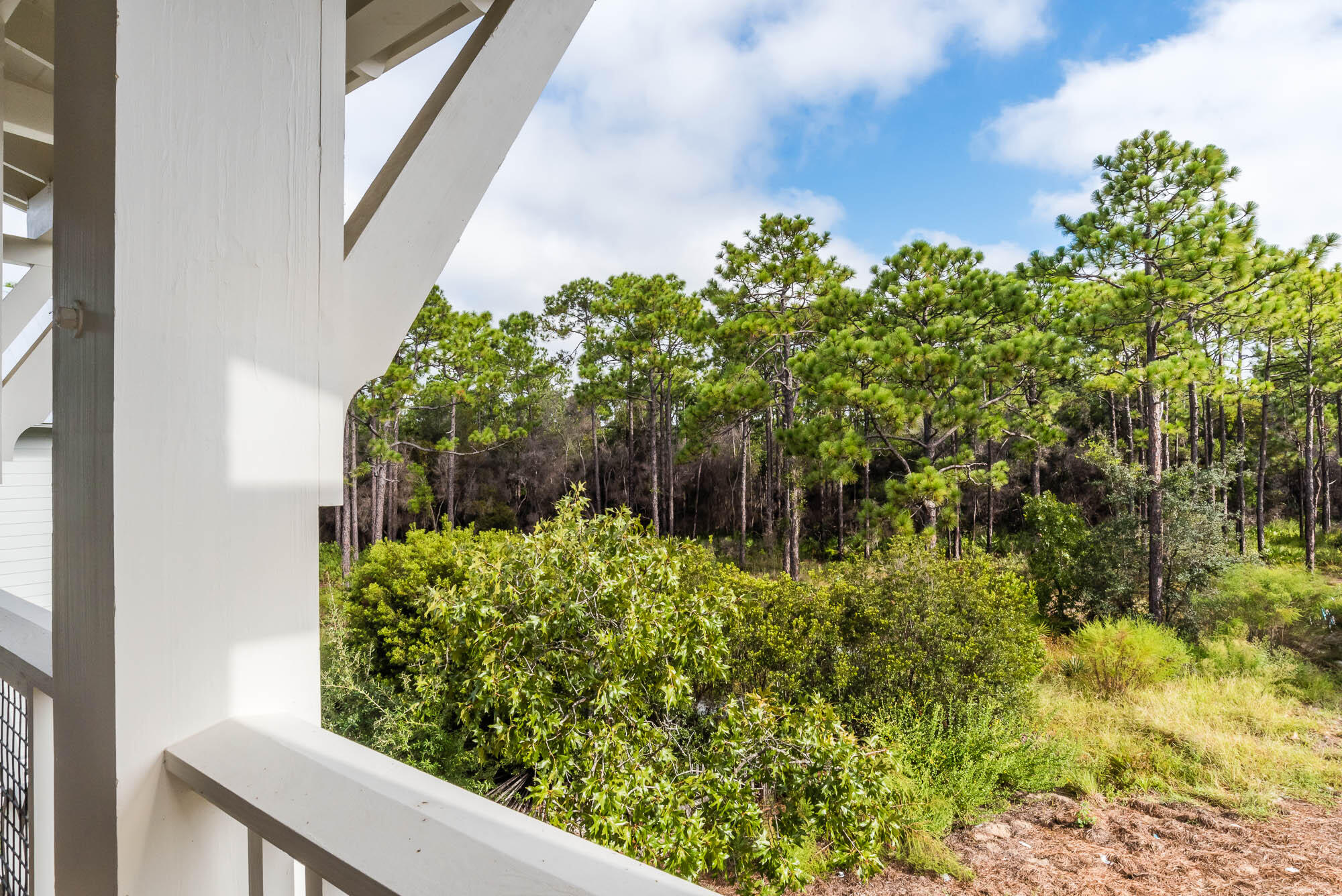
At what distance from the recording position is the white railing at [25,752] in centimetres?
65

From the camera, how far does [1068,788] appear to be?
168 inches

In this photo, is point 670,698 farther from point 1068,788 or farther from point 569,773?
point 1068,788

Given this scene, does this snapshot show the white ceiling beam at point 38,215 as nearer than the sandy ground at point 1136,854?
Yes

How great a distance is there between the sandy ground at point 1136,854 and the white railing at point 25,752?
10.6ft

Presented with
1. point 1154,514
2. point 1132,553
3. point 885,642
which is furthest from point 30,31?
point 1132,553

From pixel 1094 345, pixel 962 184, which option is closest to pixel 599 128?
pixel 962 184

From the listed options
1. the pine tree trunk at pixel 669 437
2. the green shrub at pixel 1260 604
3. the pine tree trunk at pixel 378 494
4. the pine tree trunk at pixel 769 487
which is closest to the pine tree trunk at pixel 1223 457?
the green shrub at pixel 1260 604

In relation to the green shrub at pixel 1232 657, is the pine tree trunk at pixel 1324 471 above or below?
above

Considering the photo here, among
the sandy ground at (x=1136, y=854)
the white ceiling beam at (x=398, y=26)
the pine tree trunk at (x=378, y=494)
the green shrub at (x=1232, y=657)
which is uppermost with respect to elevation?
the white ceiling beam at (x=398, y=26)

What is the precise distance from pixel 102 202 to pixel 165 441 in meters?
A: 0.15

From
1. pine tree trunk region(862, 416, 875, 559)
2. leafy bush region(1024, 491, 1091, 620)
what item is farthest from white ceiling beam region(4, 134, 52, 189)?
leafy bush region(1024, 491, 1091, 620)

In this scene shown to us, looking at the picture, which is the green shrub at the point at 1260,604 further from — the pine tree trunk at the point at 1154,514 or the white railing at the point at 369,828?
the white railing at the point at 369,828

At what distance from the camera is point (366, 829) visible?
296mm

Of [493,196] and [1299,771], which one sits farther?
[493,196]
